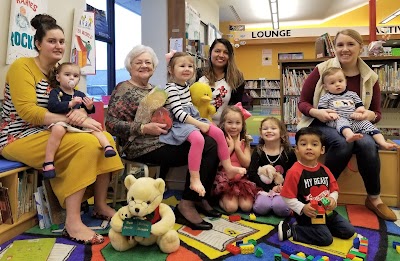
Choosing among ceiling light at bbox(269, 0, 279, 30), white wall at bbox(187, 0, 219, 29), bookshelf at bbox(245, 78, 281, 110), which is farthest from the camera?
bookshelf at bbox(245, 78, 281, 110)

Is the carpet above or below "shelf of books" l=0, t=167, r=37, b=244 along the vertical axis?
below

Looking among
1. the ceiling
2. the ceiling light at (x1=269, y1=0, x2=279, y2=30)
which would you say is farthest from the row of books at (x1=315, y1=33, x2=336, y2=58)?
the ceiling

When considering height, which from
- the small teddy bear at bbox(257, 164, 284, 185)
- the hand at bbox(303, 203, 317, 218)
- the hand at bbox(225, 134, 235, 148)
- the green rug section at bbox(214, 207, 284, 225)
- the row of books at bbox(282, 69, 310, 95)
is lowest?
the green rug section at bbox(214, 207, 284, 225)

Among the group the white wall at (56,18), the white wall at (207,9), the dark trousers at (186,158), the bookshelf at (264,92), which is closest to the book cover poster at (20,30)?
the white wall at (56,18)

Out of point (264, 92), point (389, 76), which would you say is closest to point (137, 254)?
point (389, 76)

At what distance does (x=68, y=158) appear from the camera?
188 cm

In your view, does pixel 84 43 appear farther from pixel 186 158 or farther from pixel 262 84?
pixel 262 84

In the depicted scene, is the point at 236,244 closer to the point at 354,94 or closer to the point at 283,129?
the point at 283,129

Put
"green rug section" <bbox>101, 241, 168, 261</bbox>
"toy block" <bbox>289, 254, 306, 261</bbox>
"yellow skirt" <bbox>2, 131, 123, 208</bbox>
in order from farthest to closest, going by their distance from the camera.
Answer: "yellow skirt" <bbox>2, 131, 123, 208</bbox> → "green rug section" <bbox>101, 241, 168, 261</bbox> → "toy block" <bbox>289, 254, 306, 261</bbox>

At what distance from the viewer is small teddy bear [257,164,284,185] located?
2258 mm

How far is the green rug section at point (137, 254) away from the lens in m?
1.61

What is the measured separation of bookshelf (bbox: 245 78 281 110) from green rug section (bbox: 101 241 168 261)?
34.1 ft

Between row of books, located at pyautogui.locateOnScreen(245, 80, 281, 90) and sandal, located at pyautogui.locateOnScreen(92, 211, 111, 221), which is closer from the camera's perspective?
sandal, located at pyautogui.locateOnScreen(92, 211, 111, 221)

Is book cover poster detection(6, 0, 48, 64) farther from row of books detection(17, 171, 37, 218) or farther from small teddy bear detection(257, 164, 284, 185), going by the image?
small teddy bear detection(257, 164, 284, 185)
